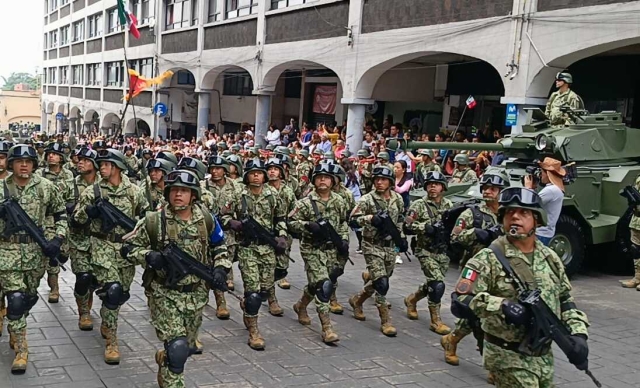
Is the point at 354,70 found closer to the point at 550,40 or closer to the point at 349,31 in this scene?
the point at 349,31

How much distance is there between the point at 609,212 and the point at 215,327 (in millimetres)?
6999

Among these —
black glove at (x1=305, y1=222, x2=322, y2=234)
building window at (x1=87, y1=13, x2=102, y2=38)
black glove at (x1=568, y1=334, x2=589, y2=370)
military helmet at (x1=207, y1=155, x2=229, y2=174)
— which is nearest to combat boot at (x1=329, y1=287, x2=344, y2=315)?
black glove at (x1=305, y1=222, x2=322, y2=234)

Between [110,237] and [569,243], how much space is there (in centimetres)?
707

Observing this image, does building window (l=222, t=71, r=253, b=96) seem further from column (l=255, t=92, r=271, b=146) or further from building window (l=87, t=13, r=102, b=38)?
building window (l=87, t=13, r=102, b=38)

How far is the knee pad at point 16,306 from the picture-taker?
19.2 feet

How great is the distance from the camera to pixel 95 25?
143ft

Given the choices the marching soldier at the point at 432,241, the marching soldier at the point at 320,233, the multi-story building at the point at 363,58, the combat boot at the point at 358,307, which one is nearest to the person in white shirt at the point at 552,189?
the marching soldier at the point at 432,241

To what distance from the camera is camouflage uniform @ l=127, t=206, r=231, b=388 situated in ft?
17.3

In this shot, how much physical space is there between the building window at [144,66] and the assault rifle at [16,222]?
90.9 feet

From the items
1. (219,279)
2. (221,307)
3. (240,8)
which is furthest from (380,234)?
(240,8)

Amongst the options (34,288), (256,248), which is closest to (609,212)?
(256,248)

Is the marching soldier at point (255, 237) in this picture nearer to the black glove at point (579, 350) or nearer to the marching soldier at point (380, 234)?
the marching soldier at point (380, 234)

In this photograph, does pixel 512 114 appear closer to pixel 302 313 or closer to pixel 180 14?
pixel 302 313

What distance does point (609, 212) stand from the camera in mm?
11094
